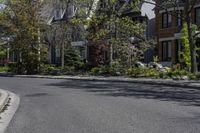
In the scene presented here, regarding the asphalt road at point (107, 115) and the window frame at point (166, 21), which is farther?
the window frame at point (166, 21)

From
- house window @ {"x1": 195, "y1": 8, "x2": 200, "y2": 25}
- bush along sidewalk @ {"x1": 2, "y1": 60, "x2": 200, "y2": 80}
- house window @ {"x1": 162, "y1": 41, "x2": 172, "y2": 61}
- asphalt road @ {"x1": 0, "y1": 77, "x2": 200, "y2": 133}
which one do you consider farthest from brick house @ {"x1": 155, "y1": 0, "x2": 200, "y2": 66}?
asphalt road @ {"x1": 0, "y1": 77, "x2": 200, "y2": 133}

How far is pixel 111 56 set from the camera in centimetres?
4484

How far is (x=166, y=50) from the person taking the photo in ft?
172

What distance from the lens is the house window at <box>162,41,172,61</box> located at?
2041 inches

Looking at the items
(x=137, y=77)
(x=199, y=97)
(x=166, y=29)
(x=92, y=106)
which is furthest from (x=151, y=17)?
(x=92, y=106)

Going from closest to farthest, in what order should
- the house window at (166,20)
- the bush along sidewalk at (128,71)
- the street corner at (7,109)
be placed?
the street corner at (7,109) → the bush along sidewalk at (128,71) → the house window at (166,20)

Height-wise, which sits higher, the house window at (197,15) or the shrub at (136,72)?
the house window at (197,15)

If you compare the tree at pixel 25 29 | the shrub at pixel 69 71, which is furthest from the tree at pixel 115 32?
the tree at pixel 25 29

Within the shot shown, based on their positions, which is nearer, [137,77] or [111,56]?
[137,77]

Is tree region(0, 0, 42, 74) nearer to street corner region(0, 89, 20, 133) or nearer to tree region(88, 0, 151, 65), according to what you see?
tree region(88, 0, 151, 65)

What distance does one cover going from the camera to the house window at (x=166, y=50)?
51847 millimetres

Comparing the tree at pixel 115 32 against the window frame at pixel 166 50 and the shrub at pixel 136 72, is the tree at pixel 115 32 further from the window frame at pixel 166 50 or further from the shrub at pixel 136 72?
the window frame at pixel 166 50

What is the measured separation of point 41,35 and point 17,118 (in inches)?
1410

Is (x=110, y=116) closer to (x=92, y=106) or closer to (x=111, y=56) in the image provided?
(x=92, y=106)
